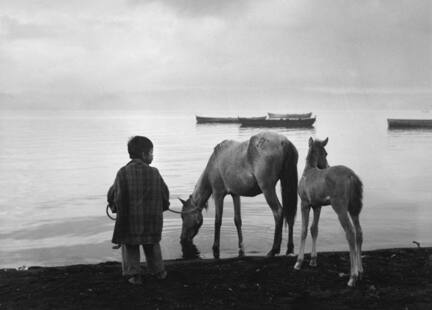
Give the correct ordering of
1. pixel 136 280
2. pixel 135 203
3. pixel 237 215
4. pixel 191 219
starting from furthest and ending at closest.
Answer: pixel 191 219 → pixel 237 215 → pixel 136 280 → pixel 135 203

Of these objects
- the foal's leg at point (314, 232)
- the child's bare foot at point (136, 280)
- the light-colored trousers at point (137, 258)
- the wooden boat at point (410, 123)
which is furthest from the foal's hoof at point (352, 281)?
the wooden boat at point (410, 123)

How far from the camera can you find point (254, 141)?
10125 millimetres

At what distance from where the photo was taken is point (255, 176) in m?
10.2

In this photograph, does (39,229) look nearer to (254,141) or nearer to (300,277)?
(254,141)

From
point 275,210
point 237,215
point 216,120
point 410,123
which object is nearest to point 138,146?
point 275,210

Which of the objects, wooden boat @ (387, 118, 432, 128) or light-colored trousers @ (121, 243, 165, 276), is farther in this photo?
wooden boat @ (387, 118, 432, 128)

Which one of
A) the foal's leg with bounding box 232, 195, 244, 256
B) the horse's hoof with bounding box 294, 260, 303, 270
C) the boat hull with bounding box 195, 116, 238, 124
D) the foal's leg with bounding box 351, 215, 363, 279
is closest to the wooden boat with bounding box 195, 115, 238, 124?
the boat hull with bounding box 195, 116, 238, 124

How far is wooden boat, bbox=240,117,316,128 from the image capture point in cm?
11150

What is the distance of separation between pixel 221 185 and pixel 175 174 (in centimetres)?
2063

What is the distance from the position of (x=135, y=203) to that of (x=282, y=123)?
106645 mm

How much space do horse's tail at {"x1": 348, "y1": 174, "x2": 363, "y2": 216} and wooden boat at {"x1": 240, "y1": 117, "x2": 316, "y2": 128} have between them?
104151 mm

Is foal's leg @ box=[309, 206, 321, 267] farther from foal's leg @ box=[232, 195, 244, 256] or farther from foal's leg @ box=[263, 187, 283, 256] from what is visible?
foal's leg @ box=[232, 195, 244, 256]

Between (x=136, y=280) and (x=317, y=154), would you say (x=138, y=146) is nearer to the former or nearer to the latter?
(x=136, y=280)

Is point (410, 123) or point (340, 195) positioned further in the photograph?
point (410, 123)
